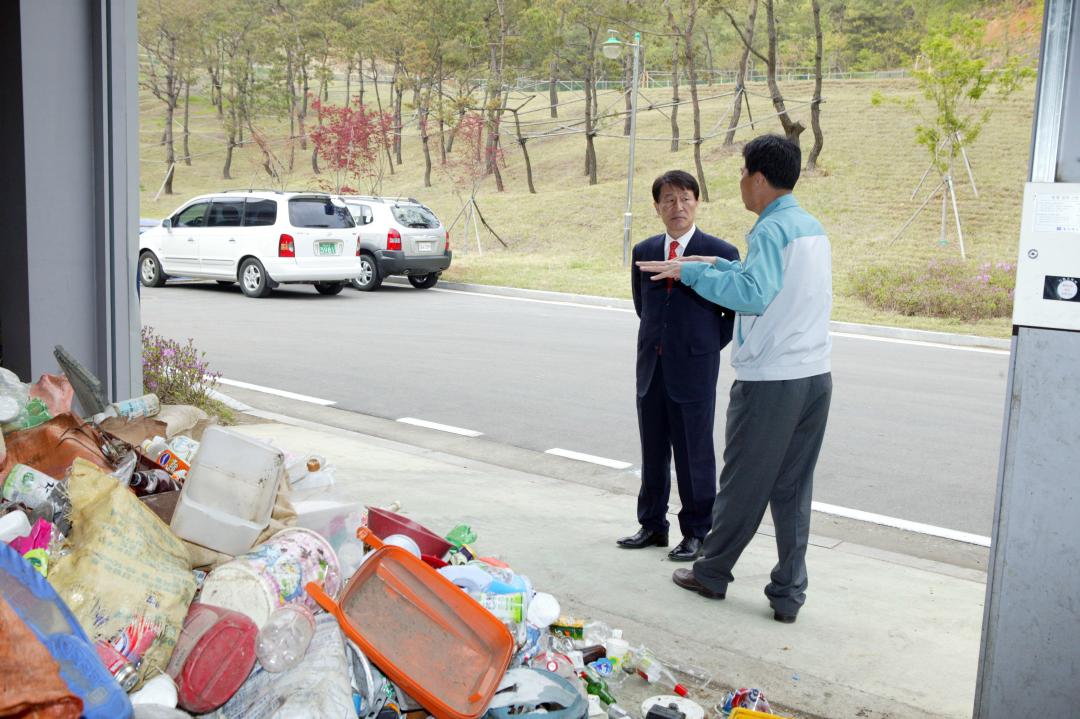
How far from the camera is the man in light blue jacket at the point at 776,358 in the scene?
4.29 meters

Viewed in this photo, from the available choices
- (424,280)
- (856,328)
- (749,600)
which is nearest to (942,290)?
(856,328)

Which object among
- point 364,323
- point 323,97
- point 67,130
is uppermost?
point 323,97

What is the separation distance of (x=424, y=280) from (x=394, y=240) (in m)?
1.50

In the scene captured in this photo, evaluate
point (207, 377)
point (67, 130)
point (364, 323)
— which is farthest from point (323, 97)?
point (67, 130)

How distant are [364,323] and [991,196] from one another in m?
21.7

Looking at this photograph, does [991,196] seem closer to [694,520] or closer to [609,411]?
[609,411]

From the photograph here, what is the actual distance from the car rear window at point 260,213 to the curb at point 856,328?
434 centimetres

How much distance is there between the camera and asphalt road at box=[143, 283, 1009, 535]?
25.1ft

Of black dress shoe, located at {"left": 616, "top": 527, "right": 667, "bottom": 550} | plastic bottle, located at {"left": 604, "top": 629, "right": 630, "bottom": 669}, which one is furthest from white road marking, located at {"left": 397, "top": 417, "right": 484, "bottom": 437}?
plastic bottle, located at {"left": 604, "top": 629, "right": 630, "bottom": 669}

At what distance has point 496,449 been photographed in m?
8.08

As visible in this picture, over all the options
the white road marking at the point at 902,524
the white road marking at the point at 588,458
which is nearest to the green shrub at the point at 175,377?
the white road marking at the point at 588,458

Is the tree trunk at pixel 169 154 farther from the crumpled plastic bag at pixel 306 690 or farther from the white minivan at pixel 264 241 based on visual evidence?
the crumpled plastic bag at pixel 306 690

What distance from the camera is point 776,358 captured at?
433cm

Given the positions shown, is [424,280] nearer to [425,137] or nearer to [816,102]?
[816,102]
